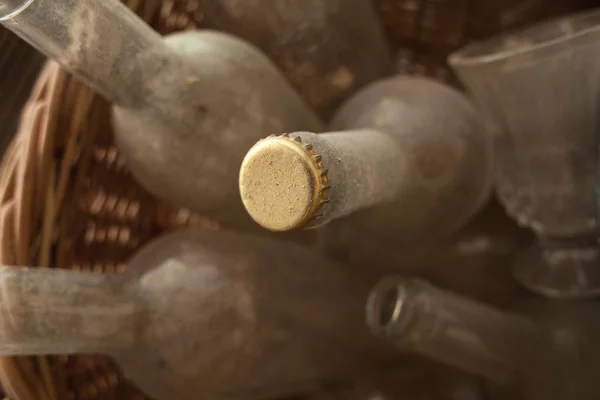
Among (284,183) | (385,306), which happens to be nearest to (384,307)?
(385,306)

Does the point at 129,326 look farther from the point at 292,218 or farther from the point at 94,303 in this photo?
the point at 292,218

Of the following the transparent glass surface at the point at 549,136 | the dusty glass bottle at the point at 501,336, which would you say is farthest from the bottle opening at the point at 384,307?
the transparent glass surface at the point at 549,136

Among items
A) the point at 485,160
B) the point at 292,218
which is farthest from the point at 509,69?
the point at 292,218

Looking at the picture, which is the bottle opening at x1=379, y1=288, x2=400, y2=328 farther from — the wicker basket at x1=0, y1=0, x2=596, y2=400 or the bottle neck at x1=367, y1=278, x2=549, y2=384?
the wicker basket at x1=0, y1=0, x2=596, y2=400

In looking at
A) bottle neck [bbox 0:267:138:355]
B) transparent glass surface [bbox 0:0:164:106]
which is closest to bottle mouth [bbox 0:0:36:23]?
transparent glass surface [bbox 0:0:164:106]

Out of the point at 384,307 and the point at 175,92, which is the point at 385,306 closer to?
the point at 384,307
